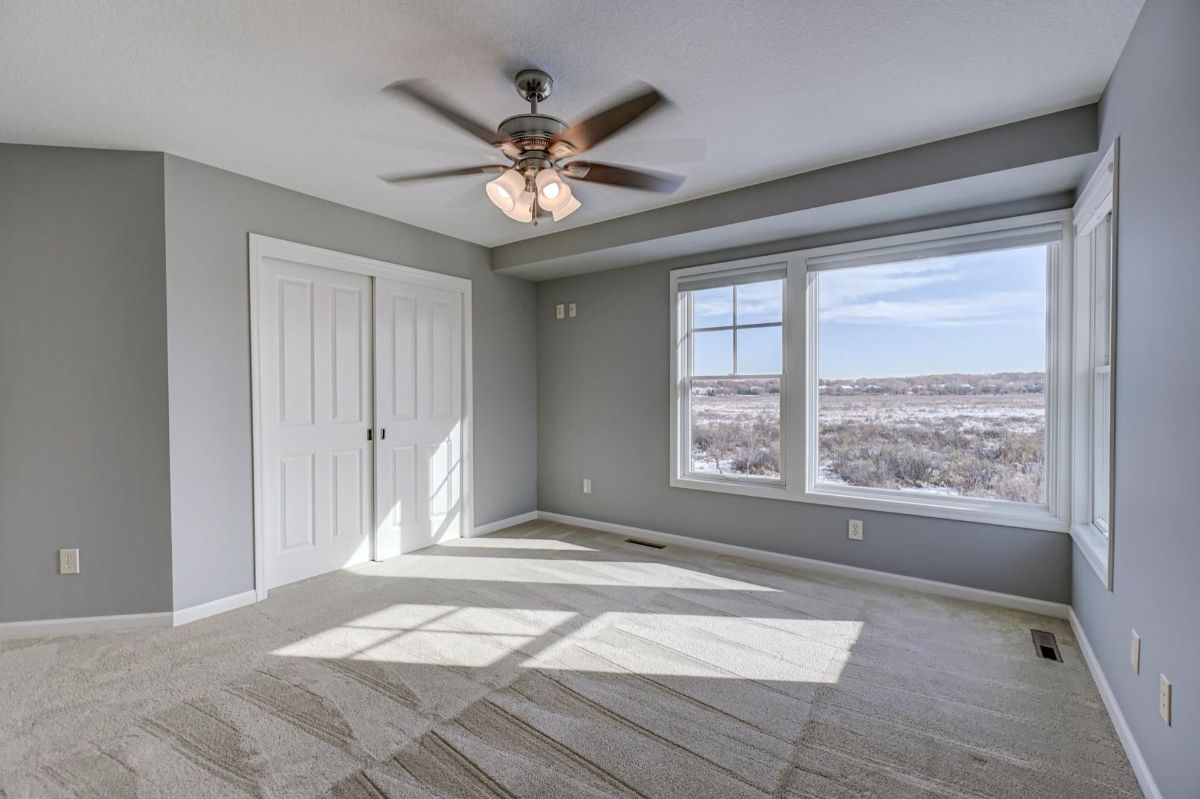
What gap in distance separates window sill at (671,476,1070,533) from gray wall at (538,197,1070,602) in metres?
0.05

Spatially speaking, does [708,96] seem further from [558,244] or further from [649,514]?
[649,514]

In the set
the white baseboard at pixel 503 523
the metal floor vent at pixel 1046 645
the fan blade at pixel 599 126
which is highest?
the fan blade at pixel 599 126

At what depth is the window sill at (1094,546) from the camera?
2.30 meters

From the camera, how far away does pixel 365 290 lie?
4031 mm

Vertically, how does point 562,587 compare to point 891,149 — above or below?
below

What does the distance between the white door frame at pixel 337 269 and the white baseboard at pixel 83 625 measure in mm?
494

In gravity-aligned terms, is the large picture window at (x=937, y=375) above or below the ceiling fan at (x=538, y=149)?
below

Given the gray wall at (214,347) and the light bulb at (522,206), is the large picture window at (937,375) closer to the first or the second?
the light bulb at (522,206)

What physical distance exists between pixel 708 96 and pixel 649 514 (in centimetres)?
321

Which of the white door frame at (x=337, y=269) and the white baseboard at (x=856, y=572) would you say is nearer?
the white baseboard at (x=856, y=572)

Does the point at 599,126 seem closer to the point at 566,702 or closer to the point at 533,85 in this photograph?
the point at 533,85

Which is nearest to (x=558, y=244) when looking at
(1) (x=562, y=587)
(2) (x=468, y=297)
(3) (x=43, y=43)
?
(2) (x=468, y=297)

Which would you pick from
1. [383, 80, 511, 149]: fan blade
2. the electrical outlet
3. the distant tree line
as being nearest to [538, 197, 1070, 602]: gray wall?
the distant tree line

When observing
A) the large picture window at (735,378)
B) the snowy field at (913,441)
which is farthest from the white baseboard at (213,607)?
the snowy field at (913,441)
